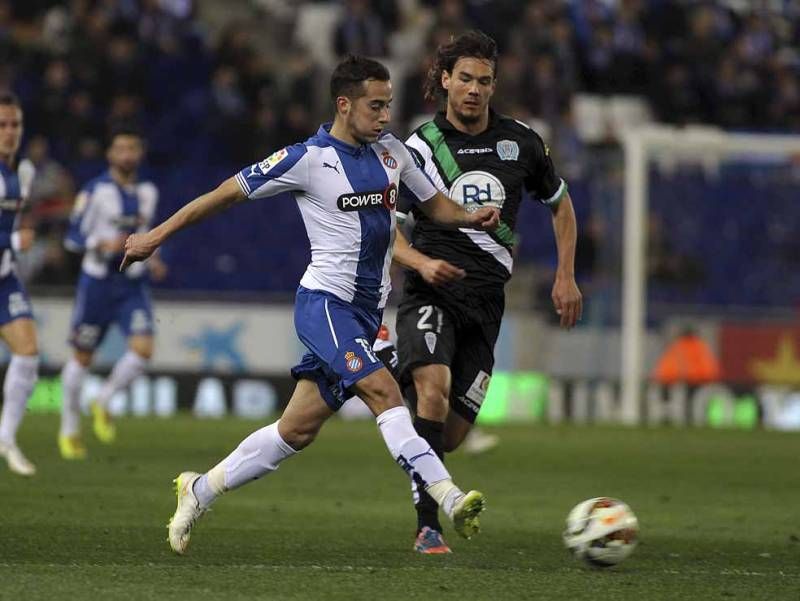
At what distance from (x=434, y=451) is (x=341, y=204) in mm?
1276

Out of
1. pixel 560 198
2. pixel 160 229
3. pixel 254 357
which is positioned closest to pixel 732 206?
pixel 254 357

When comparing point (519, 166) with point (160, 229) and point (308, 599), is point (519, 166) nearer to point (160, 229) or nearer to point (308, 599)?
point (160, 229)

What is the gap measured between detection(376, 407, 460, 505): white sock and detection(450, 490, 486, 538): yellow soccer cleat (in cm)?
28

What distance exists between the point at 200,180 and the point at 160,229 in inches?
536

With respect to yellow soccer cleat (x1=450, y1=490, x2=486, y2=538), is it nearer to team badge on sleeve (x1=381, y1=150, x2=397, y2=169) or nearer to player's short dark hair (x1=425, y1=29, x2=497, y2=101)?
team badge on sleeve (x1=381, y1=150, x2=397, y2=169)

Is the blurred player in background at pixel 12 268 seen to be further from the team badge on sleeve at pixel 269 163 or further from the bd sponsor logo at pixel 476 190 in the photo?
the team badge on sleeve at pixel 269 163

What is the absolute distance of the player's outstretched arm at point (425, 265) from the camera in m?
7.48

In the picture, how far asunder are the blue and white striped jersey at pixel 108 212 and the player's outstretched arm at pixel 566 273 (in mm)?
6186

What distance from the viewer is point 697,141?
2008cm

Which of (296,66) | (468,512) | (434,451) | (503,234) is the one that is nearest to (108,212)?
(503,234)

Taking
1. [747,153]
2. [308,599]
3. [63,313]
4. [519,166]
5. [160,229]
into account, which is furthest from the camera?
[747,153]

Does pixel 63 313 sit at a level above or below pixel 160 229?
below

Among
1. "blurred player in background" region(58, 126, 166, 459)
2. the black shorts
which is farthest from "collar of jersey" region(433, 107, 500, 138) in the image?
"blurred player in background" region(58, 126, 166, 459)

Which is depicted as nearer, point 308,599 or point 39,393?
point 308,599
